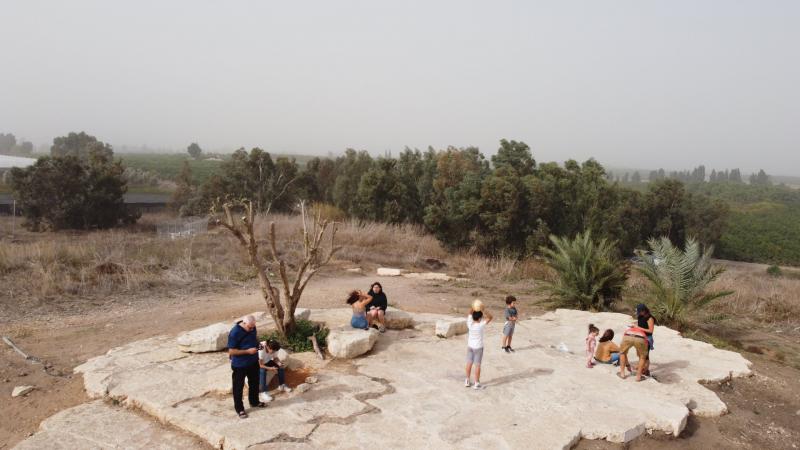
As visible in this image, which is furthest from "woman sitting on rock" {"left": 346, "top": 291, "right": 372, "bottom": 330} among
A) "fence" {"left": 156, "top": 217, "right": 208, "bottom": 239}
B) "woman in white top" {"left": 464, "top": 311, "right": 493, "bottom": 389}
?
"fence" {"left": 156, "top": 217, "right": 208, "bottom": 239}

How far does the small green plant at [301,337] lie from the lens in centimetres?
724

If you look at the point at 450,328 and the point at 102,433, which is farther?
the point at 450,328

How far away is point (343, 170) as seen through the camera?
89.9 feet

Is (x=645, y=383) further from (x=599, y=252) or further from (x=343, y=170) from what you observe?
(x=343, y=170)

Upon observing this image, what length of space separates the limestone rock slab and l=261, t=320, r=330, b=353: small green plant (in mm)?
1651

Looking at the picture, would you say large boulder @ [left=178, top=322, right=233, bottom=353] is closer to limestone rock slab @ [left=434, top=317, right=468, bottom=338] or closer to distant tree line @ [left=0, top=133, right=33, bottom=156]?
limestone rock slab @ [left=434, top=317, right=468, bottom=338]

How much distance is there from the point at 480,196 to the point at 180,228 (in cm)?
1191

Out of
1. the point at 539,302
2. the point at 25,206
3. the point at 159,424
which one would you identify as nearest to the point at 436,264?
the point at 539,302

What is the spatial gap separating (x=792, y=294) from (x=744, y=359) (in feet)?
22.3

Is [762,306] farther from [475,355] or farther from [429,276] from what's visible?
[475,355]

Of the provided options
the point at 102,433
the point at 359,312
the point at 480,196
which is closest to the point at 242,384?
the point at 102,433

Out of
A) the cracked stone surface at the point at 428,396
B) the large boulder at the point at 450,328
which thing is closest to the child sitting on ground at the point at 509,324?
the cracked stone surface at the point at 428,396

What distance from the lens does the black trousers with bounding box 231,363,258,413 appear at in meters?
5.33

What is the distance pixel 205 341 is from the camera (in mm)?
7191
